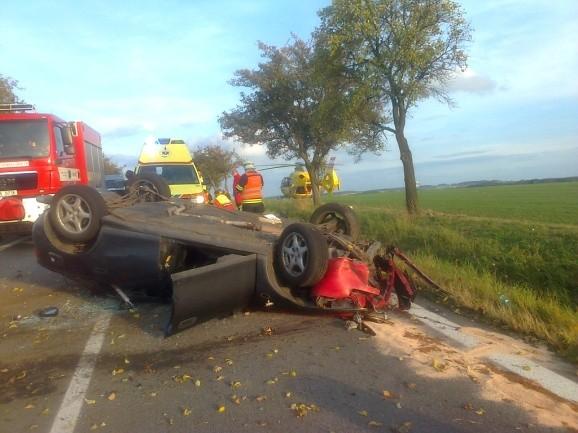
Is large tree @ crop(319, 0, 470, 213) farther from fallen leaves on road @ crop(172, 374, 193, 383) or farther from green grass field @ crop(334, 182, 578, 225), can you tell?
fallen leaves on road @ crop(172, 374, 193, 383)

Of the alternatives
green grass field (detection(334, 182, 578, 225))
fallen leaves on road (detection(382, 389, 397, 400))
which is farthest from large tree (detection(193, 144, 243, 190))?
fallen leaves on road (detection(382, 389, 397, 400))

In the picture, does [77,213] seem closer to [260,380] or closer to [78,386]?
[78,386]

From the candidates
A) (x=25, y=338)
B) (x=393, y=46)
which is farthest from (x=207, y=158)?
(x=25, y=338)

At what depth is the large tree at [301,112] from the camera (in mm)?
16250

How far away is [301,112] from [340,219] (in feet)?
48.8

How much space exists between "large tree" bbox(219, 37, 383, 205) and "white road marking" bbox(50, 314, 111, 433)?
12.1 m

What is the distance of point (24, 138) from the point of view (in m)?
11.4

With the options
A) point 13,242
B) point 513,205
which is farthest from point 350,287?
point 513,205

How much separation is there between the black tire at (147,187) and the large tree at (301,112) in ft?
29.3

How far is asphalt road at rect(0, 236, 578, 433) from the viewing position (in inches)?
126

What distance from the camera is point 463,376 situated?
3785mm

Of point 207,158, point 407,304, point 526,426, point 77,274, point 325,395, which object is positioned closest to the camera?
point 526,426

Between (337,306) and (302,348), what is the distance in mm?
705

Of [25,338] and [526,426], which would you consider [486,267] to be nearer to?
[526,426]
